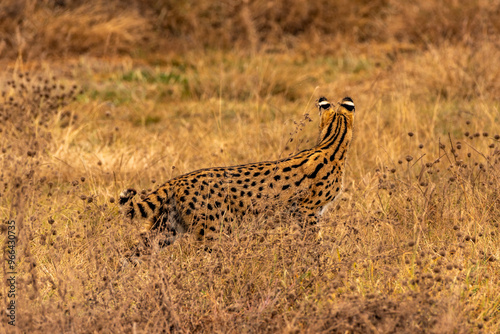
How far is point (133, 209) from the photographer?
4273 millimetres

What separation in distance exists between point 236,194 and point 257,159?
2.10 meters

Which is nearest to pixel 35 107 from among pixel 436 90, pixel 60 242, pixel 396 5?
pixel 60 242

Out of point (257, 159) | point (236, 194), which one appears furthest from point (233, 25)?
point (236, 194)

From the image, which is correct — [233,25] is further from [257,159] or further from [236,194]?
[236,194]

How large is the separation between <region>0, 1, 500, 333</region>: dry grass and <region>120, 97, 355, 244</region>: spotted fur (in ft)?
0.52

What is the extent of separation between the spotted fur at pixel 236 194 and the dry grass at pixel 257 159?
0.52ft

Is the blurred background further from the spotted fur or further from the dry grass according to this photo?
the spotted fur

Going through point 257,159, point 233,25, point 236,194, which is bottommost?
point 257,159

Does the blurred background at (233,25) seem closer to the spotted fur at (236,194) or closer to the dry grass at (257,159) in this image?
the dry grass at (257,159)

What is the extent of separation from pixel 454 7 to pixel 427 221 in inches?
338

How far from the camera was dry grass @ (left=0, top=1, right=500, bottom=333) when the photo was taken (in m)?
3.41

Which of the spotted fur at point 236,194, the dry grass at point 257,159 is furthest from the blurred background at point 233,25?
the spotted fur at point 236,194

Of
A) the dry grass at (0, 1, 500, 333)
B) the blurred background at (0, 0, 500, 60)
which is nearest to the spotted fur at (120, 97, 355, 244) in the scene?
the dry grass at (0, 1, 500, 333)

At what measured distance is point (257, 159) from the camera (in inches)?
257
